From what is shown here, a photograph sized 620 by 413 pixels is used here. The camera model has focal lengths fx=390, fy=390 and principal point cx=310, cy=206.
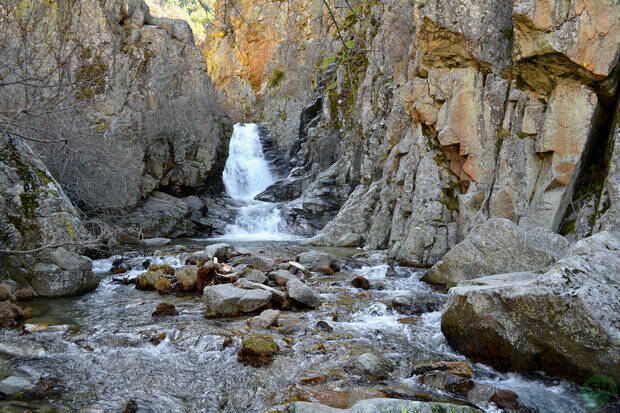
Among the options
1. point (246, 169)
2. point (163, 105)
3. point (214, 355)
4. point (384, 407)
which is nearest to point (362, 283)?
point (214, 355)

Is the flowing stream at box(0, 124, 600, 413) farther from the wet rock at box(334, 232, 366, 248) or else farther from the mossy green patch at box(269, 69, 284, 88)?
the mossy green patch at box(269, 69, 284, 88)

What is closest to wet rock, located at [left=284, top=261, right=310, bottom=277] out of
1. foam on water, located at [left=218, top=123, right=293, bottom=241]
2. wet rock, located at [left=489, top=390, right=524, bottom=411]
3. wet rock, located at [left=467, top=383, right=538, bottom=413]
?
wet rock, located at [left=467, top=383, right=538, bottom=413]

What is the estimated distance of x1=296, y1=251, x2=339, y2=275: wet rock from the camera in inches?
441

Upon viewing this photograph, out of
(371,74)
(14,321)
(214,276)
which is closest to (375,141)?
(371,74)

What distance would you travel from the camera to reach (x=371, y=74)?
20875mm

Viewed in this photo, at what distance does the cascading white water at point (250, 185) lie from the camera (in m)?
22.8

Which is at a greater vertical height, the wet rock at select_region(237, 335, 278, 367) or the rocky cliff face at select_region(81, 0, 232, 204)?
the rocky cliff face at select_region(81, 0, 232, 204)

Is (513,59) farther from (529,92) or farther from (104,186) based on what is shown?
(104,186)

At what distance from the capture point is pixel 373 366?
4.87 metres

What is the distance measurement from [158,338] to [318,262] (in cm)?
646

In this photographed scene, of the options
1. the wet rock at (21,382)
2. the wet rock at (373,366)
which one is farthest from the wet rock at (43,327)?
the wet rock at (373,366)

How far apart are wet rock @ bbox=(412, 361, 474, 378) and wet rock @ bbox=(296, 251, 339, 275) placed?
6.29m

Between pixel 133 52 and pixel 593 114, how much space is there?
22489 mm

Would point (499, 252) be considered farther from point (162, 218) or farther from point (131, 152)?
point (131, 152)
